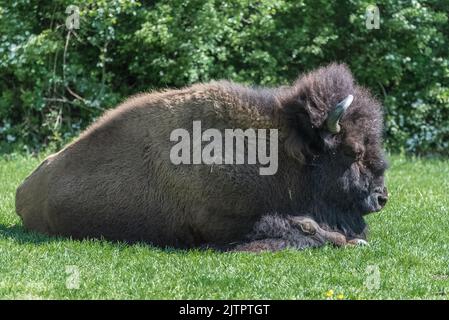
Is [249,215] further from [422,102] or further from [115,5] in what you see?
[422,102]

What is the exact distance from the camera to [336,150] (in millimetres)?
7355

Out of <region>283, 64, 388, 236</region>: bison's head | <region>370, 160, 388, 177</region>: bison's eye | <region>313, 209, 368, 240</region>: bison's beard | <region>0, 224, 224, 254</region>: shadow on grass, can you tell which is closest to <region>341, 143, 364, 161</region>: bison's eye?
<region>283, 64, 388, 236</region>: bison's head

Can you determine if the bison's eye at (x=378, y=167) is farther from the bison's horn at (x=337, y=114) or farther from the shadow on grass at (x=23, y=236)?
the shadow on grass at (x=23, y=236)

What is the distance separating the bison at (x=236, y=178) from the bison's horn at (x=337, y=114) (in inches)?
0.4

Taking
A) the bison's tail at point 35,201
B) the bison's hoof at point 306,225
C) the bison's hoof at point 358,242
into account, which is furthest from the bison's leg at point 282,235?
the bison's tail at point 35,201

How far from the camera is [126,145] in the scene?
7.46 meters

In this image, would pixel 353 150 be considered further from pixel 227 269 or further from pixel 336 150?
pixel 227 269

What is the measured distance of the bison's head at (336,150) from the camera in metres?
7.27

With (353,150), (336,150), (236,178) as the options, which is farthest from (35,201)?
(353,150)

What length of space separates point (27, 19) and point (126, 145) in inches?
279

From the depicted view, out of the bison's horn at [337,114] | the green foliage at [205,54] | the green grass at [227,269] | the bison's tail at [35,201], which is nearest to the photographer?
the green grass at [227,269]

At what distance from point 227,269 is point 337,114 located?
156cm

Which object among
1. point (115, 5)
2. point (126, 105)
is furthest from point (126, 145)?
point (115, 5)
